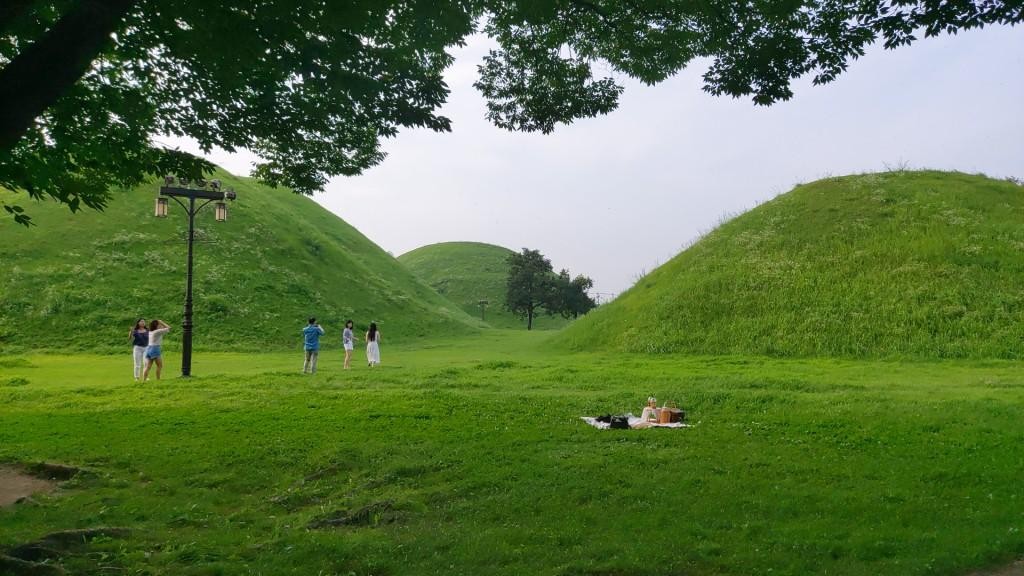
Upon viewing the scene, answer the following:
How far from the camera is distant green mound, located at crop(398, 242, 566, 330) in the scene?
279 feet

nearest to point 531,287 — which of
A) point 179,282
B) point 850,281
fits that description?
point 179,282

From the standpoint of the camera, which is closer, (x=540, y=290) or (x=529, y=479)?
(x=529, y=479)

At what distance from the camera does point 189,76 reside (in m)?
8.05

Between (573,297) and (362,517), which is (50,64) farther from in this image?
(573,297)

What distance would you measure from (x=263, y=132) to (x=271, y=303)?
32.9m

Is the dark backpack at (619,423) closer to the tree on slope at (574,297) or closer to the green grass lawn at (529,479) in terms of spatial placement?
the green grass lawn at (529,479)

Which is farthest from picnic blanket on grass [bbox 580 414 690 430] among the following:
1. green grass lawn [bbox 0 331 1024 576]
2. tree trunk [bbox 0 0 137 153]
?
tree trunk [bbox 0 0 137 153]

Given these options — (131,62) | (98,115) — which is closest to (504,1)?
(131,62)

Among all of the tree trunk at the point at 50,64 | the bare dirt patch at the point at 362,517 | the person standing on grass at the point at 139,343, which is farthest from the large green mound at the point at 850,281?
the tree trunk at the point at 50,64

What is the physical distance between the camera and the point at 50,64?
16.1 feet

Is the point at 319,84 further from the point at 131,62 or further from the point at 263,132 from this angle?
the point at 131,62

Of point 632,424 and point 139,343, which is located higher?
point 139,343

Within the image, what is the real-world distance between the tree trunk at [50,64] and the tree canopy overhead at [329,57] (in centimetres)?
165

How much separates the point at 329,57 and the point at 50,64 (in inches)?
114
